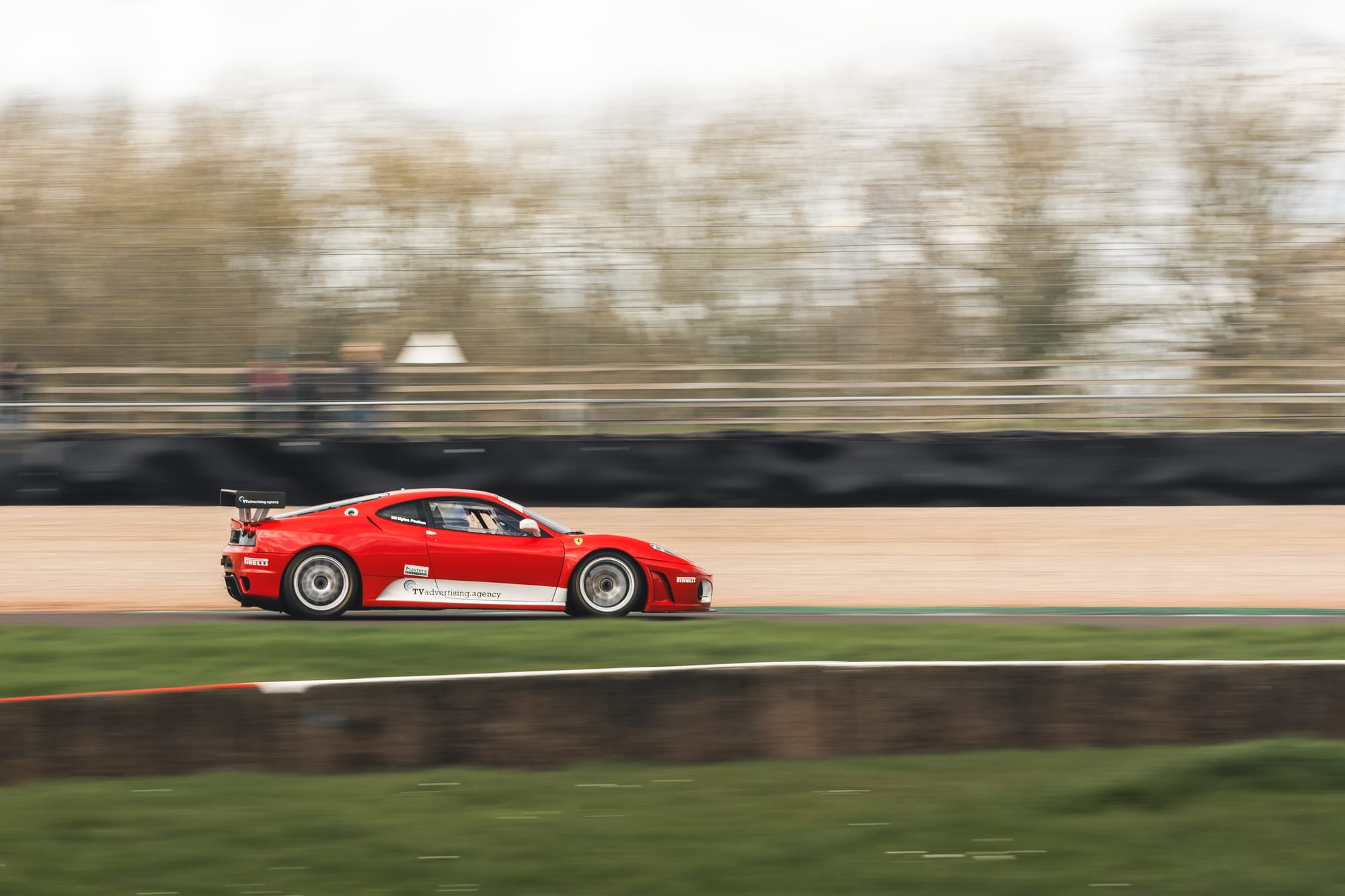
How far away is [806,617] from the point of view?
12.3 m

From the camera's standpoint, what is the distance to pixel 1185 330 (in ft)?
63.4

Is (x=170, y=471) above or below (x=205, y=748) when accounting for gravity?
above

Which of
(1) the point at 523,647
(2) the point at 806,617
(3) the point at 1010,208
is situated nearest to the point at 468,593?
(1) the point at 523,647

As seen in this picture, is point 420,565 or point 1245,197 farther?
point 1245,197

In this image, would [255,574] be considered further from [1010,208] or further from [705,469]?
[1010,208]

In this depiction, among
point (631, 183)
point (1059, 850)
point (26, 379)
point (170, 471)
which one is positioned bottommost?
point (1059, 850)

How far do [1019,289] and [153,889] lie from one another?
1611 cm

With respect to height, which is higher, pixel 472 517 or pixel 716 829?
pixel 472 517

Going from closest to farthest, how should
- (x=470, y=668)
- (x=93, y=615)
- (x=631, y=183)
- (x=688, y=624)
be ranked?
(x=470, y=668), (x=688, y=624), (x=93, y=615), (x=631, y=183)

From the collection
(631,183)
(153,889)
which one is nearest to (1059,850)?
(153,889)

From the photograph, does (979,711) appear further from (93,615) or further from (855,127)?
(855,127)

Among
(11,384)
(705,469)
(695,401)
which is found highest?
(11,384)

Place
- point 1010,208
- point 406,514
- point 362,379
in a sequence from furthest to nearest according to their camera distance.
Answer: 1. point 1010,208
2. point 362,379
3. point 406,514

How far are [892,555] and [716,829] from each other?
9811 millimetres
